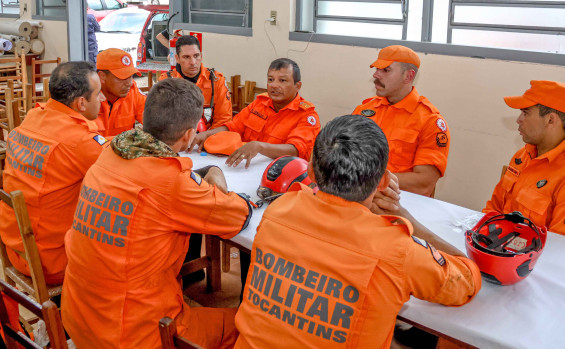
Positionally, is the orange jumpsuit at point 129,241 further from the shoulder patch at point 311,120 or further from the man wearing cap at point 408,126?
the shoulder patch at point 311,120

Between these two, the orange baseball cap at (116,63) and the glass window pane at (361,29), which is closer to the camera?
the orange baseball cap at (116,63)

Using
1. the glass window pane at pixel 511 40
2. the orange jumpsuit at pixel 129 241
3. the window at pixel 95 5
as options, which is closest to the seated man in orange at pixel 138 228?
the orange jumpsuit at pixel 129 241

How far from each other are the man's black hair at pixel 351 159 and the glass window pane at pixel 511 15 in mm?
2868

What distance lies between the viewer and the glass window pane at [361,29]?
13.8 feet

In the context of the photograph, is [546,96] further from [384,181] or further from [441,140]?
[384,181]

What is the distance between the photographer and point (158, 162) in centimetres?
155

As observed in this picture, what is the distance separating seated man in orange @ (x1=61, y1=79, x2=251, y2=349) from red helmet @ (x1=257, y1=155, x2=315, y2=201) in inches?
15.3

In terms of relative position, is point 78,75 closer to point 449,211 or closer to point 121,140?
point 121,140

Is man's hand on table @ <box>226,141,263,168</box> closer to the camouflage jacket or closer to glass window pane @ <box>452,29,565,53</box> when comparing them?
the camouflage jacket

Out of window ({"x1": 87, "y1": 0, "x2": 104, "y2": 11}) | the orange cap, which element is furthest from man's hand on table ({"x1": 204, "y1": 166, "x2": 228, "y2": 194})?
window ({"x1": 87, "y1": 0, "x2": 104, "y2": 11})

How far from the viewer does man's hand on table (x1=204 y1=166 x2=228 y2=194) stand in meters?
1.92

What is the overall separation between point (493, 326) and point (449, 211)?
2.67 ft

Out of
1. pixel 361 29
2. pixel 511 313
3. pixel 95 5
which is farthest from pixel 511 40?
pixel 95 5

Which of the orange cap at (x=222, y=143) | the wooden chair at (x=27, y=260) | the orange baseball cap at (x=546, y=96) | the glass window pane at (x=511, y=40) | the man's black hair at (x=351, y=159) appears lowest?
the wooden chair at (x=27, y=260)
